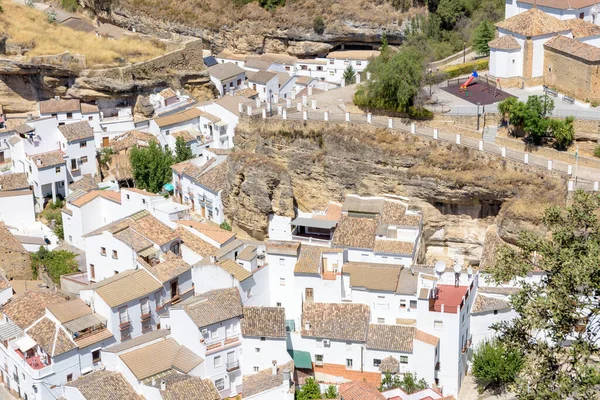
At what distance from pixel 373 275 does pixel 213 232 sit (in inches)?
299

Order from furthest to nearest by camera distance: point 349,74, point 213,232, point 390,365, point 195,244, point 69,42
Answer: point 349,74 < point 69,42 < point 213,232 < point 195,244 < point 390,365

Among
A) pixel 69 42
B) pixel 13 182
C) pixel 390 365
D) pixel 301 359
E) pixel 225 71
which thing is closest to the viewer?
pixel 390 365

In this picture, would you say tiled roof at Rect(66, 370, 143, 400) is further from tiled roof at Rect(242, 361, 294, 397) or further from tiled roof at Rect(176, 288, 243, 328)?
tiled roof at Rect(242, 361, 294, 397)

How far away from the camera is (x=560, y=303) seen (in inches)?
1088

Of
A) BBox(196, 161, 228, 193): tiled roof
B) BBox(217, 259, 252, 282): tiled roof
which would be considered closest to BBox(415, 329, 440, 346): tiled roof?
BBox(217, 259, 252, 282): tiled roof

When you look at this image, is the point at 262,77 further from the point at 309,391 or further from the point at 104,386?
the point at 104,386

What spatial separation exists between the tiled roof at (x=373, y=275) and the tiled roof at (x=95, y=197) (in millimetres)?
12360

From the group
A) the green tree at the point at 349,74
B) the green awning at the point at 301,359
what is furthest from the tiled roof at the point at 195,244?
the green tree at the point at 349,74

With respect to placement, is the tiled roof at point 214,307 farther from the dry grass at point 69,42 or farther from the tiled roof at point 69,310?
the dry grass at point 69,42

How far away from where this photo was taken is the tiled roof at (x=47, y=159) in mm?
51125

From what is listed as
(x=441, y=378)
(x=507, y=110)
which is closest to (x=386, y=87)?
(x=507, y=110)

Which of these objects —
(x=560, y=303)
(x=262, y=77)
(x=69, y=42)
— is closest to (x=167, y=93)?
(x=262, y=77)

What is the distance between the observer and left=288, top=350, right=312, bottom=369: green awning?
39.6 m

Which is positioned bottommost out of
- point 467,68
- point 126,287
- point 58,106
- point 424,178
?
point 126,287
